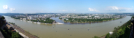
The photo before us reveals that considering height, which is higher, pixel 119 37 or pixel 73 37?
pixel 119 37

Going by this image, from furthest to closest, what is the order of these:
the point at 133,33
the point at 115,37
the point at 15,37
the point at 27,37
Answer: the point at 27,37 < the point at 115,37 < the point at 15,37 < the point at 133,33

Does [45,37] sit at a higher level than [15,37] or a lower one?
lower

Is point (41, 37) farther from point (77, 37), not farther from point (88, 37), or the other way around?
point (88, 37)

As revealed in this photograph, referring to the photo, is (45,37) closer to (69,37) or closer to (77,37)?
(69,37)

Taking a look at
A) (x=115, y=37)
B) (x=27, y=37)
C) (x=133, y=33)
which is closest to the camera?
(x=133, y=33)

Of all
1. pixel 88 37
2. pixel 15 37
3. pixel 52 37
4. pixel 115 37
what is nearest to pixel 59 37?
pixel 52 37

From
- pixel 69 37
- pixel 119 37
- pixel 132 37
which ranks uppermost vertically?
pixel 132 37

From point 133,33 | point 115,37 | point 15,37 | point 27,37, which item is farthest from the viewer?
point 27,37

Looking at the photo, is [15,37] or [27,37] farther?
[27,37]

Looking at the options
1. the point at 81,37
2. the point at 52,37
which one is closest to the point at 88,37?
the point at 81,37
